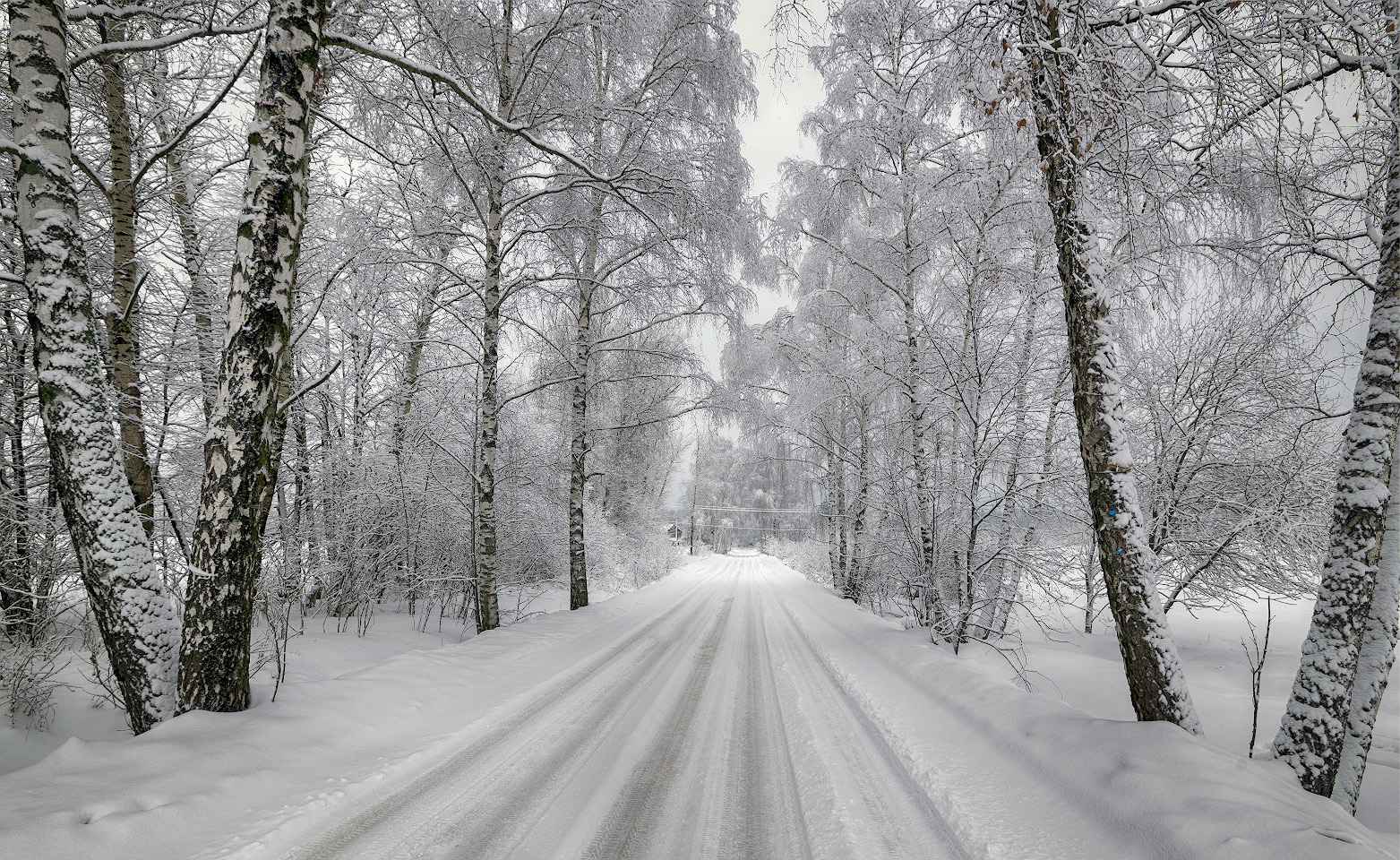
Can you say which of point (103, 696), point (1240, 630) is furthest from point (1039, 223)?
point (103, 696)

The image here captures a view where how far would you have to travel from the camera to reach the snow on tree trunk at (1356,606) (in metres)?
3.04

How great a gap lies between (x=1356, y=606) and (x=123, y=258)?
10.7 m

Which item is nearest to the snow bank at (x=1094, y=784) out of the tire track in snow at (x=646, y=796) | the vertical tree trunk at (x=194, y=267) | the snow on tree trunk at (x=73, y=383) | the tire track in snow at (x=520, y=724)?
the tire track in snow at (x=646, y=796)

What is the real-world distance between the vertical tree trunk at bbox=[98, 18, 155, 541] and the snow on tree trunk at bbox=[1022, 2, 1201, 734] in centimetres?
829

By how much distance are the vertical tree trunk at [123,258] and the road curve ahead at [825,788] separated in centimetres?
485

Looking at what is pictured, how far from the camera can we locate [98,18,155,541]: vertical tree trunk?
16.6 ft

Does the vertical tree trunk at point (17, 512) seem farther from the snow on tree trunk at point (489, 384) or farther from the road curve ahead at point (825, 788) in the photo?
the road curve ahead at point (825, 788)

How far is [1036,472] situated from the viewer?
5.74 m

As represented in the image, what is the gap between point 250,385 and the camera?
9.83 feet

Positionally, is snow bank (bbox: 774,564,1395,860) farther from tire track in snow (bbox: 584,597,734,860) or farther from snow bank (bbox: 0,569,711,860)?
snow bank (bbox: 0,569,711,860)

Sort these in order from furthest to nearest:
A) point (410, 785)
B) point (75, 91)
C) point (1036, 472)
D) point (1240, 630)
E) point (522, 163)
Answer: point (1240, 630)
point (522, 163)
point (1036, 472)
point (75, 91)
point (410, 785)

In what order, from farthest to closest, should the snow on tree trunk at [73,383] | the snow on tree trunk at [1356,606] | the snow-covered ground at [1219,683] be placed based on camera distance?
1. the snow-covered ground at [1219,683]
2. the snow on tree trunk at [1356,606]
3. the snow on tree trunk at [73,383]

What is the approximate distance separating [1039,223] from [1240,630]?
8288 mm

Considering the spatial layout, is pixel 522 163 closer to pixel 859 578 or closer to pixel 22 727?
pixel 22 727
